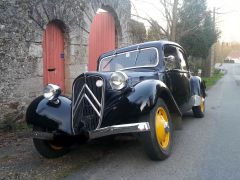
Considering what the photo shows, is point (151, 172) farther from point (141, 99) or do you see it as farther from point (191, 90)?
point (191, 90)

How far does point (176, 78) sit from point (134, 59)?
2.82 ft

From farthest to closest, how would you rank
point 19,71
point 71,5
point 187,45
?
point 187,45 < point 71,5 < point 19,71

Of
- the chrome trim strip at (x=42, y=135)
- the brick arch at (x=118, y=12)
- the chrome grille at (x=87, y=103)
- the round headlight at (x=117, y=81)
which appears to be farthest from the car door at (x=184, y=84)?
the brick arch at (x=118, y=12)

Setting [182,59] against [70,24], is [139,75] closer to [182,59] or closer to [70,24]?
[182,59]

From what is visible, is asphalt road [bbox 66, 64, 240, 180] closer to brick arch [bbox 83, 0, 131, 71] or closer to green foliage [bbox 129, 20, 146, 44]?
brick arch [bbox 83, 0, 131, 71]

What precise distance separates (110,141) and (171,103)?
1.31 meters

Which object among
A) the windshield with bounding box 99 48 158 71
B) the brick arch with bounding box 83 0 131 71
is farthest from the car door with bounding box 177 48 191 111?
the brick arch with bounding box 83 0 131 71

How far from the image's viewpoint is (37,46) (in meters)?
8.10

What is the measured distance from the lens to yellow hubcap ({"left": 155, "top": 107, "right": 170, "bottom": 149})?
4.89 metres

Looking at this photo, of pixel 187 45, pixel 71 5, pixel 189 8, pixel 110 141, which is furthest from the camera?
pixel 187 45

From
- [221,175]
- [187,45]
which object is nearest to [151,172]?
[221,175]

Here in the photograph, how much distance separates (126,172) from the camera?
447 centimetres

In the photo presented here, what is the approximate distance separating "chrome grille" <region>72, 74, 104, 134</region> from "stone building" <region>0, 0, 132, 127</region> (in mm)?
2860

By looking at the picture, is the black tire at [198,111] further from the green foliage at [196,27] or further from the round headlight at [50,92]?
the green foliage at [196,27]
